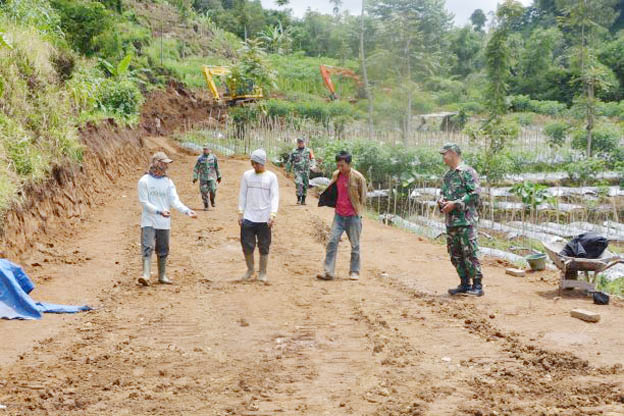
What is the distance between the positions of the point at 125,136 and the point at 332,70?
31.7 meters

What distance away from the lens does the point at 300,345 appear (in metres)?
6.36

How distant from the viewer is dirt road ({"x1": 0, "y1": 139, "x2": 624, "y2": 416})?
195 inches

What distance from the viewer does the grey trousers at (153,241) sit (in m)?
8.90

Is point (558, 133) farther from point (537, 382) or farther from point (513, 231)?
point (537, 382)

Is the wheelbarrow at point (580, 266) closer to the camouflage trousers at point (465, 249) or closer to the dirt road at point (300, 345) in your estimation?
the dirt road at point (300, 345)

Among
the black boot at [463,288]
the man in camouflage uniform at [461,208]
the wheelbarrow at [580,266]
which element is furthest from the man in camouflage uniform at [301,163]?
the wheelbarrow at [580,266]

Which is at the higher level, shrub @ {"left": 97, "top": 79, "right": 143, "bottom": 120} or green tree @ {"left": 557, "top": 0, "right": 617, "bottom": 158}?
green tree @ {"left": 557, "top": 0, "right": 617, "bottom": 158}

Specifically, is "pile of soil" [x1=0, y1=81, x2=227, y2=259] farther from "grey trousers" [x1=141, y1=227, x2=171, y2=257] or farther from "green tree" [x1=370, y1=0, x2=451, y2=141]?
"green tree" [x1=370, y1=0, x2=451, y2=141]

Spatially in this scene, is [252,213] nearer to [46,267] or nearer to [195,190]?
[46,267]

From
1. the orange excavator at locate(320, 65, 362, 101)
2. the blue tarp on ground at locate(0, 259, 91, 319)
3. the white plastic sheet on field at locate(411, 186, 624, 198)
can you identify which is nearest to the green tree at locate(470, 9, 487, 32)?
the orange excavator at locate(320, 65, 362, 101)

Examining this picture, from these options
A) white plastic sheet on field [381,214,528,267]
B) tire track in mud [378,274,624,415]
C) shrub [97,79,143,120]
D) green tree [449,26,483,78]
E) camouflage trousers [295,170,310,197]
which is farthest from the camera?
green tree [449,26,483,78]

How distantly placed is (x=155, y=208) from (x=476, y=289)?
4181 millimetres

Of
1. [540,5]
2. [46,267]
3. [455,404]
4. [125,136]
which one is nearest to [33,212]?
[46,267]

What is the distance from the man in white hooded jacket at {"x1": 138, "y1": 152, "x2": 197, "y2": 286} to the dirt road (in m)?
0.51
